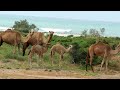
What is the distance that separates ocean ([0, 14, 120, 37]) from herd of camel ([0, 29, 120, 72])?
106mm

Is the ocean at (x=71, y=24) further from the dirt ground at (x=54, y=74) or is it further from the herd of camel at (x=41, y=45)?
the dirt ground at (x=54, y=74)

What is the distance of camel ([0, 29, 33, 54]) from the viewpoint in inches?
155

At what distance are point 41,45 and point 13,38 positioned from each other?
0.36 meters

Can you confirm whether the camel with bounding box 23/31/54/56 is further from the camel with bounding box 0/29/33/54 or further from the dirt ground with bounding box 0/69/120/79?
the dirt ground with bounding box 0/69/120/79

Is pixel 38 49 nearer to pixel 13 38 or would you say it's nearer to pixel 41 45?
pixel 41 45

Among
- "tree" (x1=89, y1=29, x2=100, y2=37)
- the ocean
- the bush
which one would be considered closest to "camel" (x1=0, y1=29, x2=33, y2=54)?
the ocean

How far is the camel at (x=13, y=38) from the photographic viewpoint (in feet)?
12.9

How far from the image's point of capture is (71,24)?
391 cm

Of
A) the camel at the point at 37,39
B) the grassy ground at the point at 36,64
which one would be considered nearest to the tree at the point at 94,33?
the grassy ground at the point at 36,64

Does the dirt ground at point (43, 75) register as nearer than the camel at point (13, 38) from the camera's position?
Yes

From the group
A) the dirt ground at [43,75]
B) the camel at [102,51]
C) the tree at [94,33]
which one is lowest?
the dirt ground at [43,75]

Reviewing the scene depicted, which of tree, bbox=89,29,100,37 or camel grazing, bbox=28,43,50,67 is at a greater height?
tree, bbox=89,29,100,37

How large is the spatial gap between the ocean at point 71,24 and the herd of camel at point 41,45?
0.35 feet

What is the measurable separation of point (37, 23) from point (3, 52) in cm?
53
